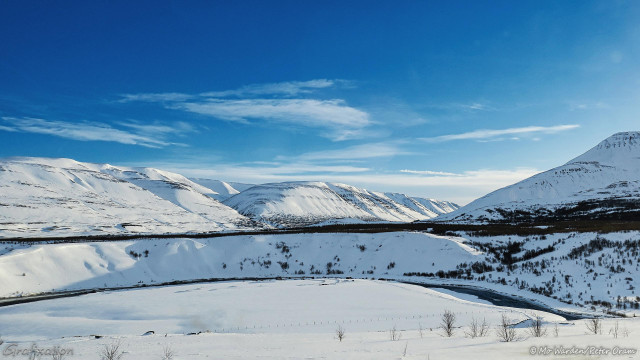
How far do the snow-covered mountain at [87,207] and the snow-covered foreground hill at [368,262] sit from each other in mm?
38873

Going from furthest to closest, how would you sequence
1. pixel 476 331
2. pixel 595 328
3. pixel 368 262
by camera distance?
pixel 368 262, pixel 476 331, pixel 595 328

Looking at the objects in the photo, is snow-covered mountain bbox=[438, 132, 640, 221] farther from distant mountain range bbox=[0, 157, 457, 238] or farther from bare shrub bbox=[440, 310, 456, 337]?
bare shrub bbox=[440, 310, 456, 337]

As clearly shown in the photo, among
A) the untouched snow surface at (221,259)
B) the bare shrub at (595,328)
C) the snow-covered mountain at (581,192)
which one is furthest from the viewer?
the snow-covered mountain at (581,192)

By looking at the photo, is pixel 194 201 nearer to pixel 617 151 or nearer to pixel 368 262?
pixel 368 262

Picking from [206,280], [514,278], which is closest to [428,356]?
[514,278]

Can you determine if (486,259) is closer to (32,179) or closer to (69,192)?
(69,192)

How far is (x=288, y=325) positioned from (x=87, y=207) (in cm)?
12395

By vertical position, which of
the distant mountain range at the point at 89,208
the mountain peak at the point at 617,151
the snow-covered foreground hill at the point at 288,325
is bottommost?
the snow-covered foreground hill at the point at 288,325

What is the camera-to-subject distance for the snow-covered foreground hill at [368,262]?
104ft

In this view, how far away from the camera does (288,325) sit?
21453 mm

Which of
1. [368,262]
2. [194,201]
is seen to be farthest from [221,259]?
[194,201]

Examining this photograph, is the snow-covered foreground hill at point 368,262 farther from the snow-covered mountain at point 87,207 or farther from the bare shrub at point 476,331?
the snow-covered mountain at point 87,207

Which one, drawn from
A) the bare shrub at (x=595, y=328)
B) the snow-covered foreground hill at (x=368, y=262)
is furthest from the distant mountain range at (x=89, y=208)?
the bare shrub at (x=595, y=328)

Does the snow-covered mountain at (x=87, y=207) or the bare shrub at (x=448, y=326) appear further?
the snow-covered mountain at (x=87, y=207)
